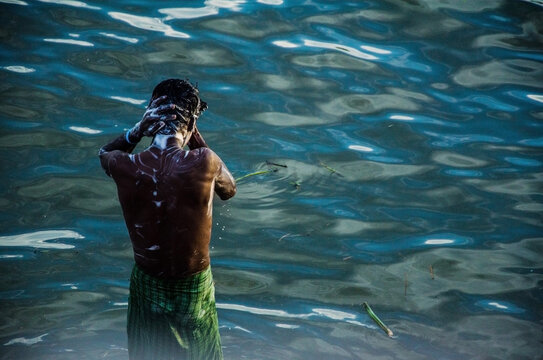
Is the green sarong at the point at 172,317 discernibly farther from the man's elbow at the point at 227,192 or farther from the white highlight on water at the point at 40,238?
the white highlight on water at the point at 40,238

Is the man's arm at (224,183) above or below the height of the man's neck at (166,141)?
below

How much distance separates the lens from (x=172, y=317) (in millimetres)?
2922

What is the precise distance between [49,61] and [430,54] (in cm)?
333

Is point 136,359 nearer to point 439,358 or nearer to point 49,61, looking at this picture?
point 439,358

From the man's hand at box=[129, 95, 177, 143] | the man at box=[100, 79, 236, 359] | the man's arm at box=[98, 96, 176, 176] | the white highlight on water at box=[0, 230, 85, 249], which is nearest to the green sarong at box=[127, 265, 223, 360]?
the man at box=[100, 79, 236, 359]

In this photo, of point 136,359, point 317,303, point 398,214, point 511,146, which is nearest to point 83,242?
point 317,303

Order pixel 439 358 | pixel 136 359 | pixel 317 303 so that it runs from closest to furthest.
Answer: pixel 136 359, pixel 439 358, pixel 317 303

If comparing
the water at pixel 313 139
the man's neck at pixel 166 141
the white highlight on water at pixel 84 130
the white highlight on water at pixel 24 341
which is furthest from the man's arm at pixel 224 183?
the white highlight on water at pixel 84 130

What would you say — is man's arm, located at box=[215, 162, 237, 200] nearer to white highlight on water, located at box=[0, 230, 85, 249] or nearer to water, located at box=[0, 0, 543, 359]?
water, located at box=[0, 0, 543, 359]

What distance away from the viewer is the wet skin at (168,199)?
2.77m

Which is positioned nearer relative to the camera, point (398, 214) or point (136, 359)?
point (136, 359)

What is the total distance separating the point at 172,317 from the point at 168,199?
578mm

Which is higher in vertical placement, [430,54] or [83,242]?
[430,54]

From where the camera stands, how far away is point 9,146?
17.5 feet
